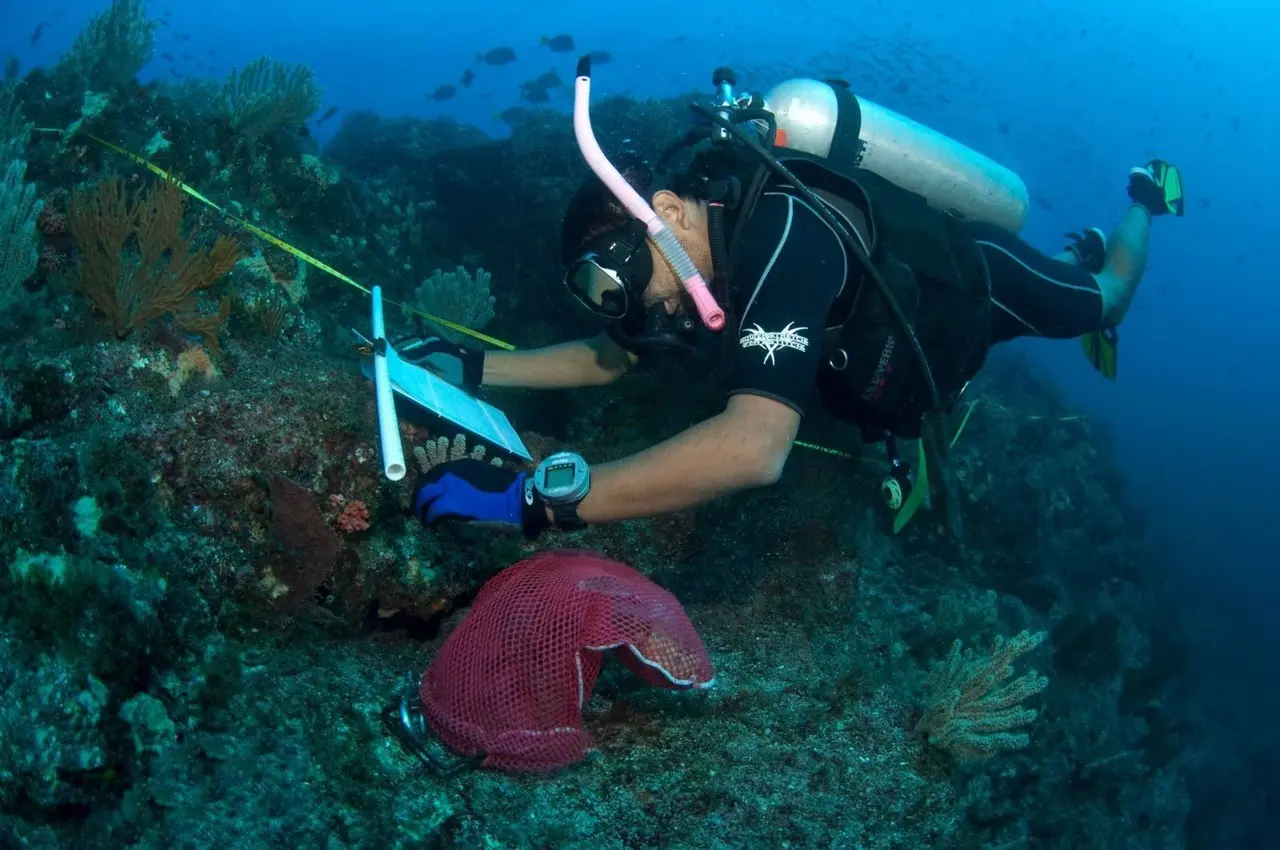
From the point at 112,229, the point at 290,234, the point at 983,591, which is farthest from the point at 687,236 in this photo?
the point at 983,591

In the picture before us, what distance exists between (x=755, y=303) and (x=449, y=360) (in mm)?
2075

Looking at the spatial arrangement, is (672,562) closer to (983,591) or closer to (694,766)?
(694,766)

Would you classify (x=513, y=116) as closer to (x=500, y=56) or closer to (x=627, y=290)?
(x=500, y=56)

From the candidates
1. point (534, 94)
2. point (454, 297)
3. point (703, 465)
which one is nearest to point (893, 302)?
point (703, 465)

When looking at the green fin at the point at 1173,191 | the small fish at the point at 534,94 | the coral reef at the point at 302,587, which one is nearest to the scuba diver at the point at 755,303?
the coral reef at the point at 302,587

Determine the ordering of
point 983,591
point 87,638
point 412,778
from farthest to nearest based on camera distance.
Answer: point 983,591 → point 412,778 → point 87,638

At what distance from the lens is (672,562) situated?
4.43 metres

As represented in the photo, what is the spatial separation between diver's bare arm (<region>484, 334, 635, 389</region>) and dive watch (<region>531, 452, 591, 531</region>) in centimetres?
161

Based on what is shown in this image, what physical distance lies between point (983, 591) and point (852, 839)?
5177 mm

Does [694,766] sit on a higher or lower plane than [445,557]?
lower

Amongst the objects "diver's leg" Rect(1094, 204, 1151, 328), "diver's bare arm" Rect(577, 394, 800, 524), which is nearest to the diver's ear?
"diver's bare arm" Rect(577, 394, 800, 524)

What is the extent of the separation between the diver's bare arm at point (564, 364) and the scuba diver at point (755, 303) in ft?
0.03

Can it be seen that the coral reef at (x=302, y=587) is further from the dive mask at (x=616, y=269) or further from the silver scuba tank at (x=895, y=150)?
the silver scuba tank at (x=895, y=150)

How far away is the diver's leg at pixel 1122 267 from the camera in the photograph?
494 cm
